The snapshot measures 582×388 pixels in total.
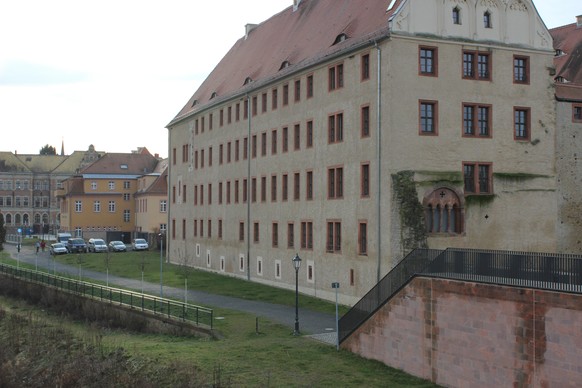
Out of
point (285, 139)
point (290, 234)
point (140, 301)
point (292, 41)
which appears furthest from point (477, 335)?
point (292, 41)

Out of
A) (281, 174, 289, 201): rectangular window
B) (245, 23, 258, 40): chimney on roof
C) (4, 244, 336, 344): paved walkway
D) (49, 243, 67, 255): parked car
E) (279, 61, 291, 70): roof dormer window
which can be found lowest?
(4, 244, 336, 344): paved walkway

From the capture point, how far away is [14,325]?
125ft

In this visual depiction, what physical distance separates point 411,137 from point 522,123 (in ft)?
21.7

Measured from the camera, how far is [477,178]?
3616 centimetres

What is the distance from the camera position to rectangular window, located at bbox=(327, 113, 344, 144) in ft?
128

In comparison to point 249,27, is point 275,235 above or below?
below

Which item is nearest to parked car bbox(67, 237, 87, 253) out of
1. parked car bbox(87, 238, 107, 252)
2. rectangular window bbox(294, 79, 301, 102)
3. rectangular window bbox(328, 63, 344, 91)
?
parked car bbox(87, 238, 107, 252)

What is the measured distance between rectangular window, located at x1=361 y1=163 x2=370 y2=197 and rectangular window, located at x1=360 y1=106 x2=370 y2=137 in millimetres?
1563

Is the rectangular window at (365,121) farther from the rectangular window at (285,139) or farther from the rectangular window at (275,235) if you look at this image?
the rectangular window at (275,235)

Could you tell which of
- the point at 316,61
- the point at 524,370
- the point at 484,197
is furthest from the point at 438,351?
the point at 316,61

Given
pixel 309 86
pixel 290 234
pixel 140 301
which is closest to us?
pixel 140 301

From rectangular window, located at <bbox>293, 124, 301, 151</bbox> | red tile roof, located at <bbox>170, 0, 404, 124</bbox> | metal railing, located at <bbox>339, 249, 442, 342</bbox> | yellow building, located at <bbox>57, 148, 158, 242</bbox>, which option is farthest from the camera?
yellow building, located at <bbox>57, 148, 158, 242</bbox>

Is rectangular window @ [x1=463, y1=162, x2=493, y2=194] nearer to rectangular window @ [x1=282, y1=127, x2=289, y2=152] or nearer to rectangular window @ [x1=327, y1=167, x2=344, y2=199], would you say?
rectangular window @ [x1=327, y1=167, x2=344, y2=199]

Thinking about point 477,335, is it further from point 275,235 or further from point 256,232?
point 256,232
